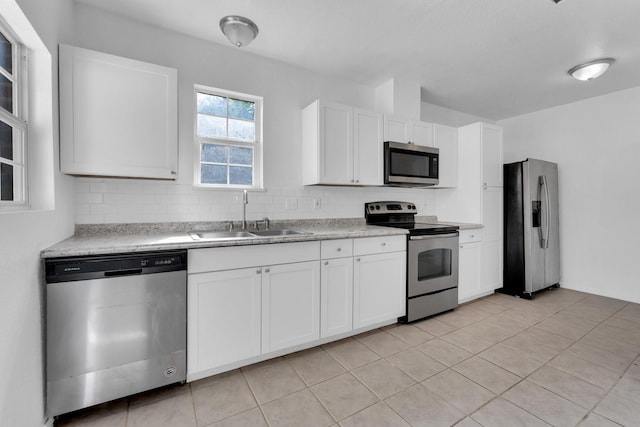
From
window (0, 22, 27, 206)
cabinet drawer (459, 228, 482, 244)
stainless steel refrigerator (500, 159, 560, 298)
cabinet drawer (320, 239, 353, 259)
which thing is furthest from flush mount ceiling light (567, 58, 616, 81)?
window (0, 22, 27, 206)

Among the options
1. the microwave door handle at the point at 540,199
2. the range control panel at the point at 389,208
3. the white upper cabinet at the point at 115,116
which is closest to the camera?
the white upper cabinet at the point at 115,116

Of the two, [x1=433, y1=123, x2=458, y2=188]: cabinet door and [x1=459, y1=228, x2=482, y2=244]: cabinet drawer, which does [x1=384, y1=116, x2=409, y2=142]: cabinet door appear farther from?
[x1=459, y1=228, x2=482, y2=244]: cabinet drawer

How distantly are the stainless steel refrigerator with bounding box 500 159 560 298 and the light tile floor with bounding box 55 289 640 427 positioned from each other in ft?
2.99

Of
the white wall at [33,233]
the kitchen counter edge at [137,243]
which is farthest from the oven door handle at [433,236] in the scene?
the white wall at [33,233]

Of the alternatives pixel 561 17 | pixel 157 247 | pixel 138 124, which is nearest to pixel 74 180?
pixel 138 124

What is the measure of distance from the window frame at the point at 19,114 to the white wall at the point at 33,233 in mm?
52

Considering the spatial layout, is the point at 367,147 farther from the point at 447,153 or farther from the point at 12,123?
the point at 12,123

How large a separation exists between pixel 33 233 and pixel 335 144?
2.23m

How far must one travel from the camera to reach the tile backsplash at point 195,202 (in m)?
2.13

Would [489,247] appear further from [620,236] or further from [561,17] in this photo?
[561,17]

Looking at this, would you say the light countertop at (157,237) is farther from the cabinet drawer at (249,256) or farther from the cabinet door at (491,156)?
the cabinet door at (491,156)

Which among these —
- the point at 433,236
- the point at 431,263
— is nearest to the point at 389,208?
the point at 433,236

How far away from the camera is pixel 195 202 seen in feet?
8.10

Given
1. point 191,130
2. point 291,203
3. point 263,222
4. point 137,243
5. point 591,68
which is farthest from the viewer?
point 291,203
